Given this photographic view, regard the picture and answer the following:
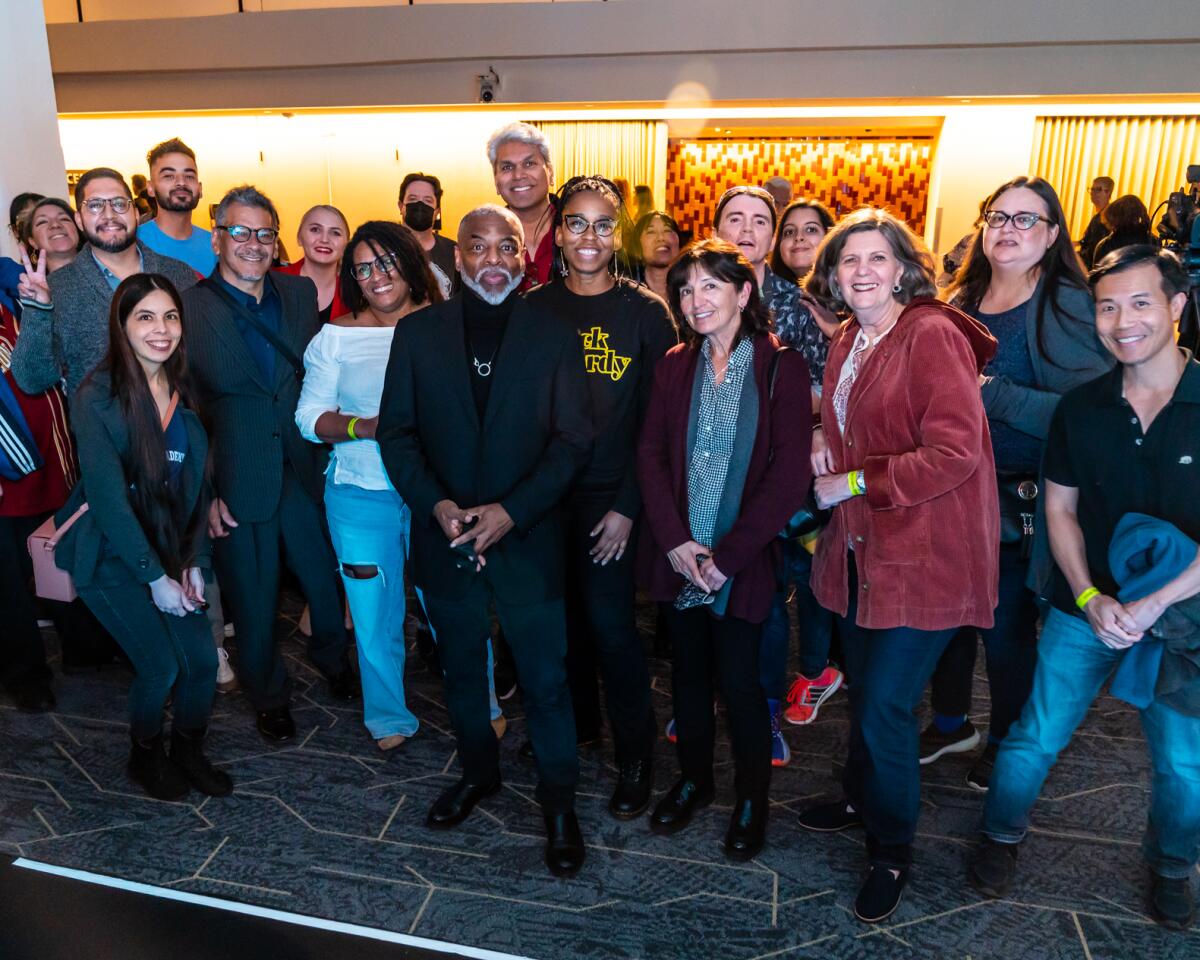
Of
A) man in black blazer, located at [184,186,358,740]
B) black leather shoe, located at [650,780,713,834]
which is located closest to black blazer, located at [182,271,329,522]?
man in black blazer, located at [184,186,358,740]

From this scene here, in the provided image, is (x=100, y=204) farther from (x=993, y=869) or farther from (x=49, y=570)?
(x=993, y=869)

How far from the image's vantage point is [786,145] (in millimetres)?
9992

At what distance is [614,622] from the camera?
8.34ft

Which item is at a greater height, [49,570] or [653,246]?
[653,246]

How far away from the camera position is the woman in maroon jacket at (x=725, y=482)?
7.27ft

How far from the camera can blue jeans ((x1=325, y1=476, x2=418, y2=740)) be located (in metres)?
2.82

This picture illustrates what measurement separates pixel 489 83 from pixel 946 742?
8366 millimetres

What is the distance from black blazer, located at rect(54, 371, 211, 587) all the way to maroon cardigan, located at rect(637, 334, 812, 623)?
1.44m

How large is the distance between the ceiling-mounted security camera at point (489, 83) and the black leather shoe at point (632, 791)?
8.31m

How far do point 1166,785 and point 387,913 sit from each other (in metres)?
2.01

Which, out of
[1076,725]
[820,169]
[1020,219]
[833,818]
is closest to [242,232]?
[1020,219]

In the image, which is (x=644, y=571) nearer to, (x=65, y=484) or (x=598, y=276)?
(x=598, y=276)

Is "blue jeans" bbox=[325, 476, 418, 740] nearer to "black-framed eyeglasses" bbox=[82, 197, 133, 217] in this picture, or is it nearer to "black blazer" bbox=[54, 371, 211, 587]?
"black blazer" bbox=[54, 371, 211, 587]

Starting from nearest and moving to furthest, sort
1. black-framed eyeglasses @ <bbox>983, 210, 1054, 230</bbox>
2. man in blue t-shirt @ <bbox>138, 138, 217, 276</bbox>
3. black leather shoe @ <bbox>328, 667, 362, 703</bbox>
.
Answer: black-framed eyeglasses @ <bbox>983, 210, 1054, 230</bbox>
black leather shoe @ <bbox>328, 667, 362, 703</bbox>
man in blue t-shirt @ <bbox>138, 138, 217, 276</bbox>
